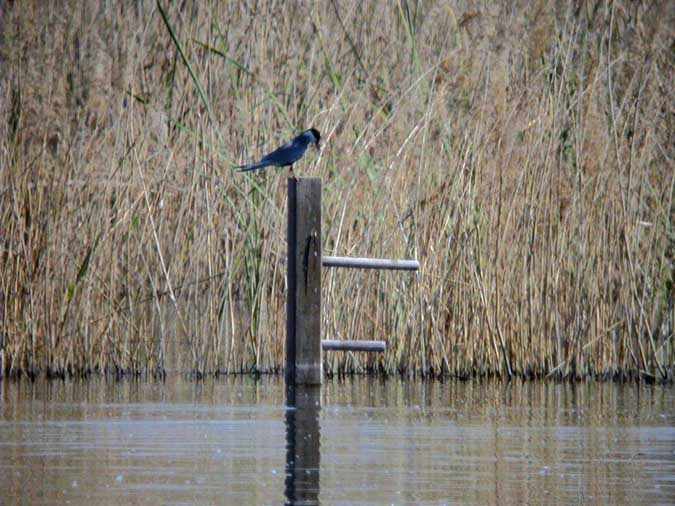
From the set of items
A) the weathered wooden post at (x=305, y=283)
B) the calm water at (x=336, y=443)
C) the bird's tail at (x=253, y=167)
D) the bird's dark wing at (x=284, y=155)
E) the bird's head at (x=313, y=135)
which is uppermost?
the bird's head at (x=313, y=135)

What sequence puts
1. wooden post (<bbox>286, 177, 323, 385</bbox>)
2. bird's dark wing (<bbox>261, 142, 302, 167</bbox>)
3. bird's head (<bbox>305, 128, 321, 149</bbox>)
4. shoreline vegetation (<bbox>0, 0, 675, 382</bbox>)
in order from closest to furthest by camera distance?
wooden post (<bbox>286, 177, 323, 385</bbox>) < bird's dark wing (<bbox>261, 142, 302, 167</bbox>) < bird's head (<bbox>305, 128, 321, 149</bbox>) < shoreline vegetation (<bbox>0, 0, 675, 382</bbox>)

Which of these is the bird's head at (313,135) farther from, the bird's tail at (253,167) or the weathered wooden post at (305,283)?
the weathered wooden post at (305,283)

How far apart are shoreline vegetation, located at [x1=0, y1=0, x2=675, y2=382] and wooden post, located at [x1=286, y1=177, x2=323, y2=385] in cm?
→ 73

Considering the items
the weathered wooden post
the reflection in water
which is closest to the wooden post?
the weathered wooden post

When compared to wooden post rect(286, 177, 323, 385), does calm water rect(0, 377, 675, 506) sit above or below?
below

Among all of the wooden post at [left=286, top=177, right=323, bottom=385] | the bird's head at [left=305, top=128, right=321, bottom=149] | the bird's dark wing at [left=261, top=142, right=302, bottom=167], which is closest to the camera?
the wooden post at [left=286, top=177, right=323, bottom=385]

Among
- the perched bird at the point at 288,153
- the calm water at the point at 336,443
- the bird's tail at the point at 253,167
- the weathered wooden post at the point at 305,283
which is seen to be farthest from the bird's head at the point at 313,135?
the calm water at the point at 336,443

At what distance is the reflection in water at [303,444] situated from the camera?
5.13 meters

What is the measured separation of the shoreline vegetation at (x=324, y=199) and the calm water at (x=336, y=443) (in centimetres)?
36

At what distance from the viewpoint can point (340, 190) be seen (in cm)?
955

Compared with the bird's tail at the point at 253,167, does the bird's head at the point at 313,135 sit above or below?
above

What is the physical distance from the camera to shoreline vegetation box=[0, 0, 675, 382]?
368 inches

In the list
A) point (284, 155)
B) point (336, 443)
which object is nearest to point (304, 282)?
point (284, 155)

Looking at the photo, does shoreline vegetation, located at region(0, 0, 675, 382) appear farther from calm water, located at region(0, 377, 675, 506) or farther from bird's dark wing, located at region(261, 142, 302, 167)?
bird's dark wing, located at region(261, 142, 302, 167)
